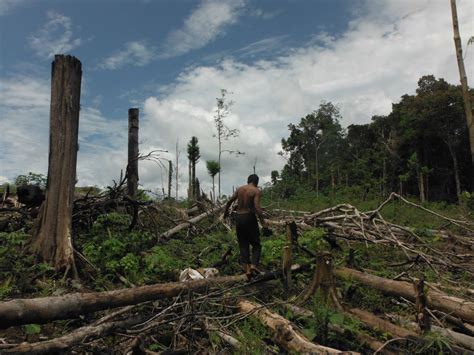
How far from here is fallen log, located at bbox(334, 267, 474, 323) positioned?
4.38 metres

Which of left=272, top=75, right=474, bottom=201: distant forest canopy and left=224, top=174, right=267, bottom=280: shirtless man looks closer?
left=224, top=174, right=267, bottom=280: shirtless man

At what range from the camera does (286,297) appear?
5.74 metres

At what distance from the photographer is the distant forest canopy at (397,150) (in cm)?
3278

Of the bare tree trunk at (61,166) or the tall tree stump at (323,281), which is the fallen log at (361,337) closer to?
the tall tree stump at (323,281)

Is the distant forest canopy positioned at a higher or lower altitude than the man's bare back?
higher

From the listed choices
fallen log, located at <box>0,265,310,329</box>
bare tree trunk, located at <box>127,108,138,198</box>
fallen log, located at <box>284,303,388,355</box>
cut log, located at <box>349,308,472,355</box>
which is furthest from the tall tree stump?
bare tree trunk, located at <box>127,108,138,198</box>

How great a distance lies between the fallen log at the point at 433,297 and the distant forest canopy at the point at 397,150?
23.9 metres

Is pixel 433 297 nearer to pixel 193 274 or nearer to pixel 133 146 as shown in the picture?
pixel 193 274

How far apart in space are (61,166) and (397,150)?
3744 centimetres

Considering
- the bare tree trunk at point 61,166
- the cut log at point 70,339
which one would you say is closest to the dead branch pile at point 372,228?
the bare tree trunk at point 61,166

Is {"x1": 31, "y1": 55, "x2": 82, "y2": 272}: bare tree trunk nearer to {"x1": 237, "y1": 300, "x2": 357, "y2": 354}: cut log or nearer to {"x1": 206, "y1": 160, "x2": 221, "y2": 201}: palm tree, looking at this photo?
{"x1": 237, "y1": 300, "x2": 357, "y2": 354}: cut log

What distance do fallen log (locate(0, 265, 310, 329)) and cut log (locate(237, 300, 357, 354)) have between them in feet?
3.12

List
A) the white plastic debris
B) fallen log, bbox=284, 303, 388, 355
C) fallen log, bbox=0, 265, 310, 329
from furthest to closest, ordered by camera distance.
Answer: the white plastic debris → fallen log, bbox=284, 303, 388, 355 → fallen log, bbox=0, 265, 310, 329

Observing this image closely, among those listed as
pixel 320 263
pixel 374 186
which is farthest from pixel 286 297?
pixel 374 186
